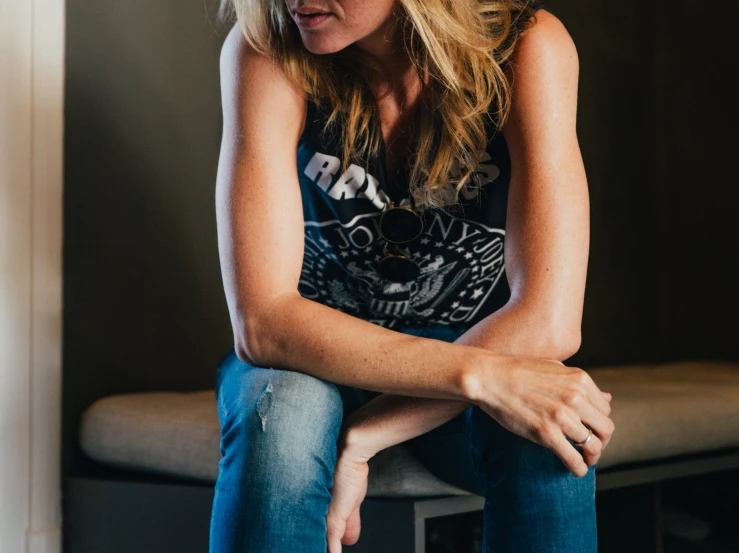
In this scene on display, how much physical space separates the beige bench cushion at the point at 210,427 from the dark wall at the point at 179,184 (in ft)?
0.36

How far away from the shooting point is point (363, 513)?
1.14 meters

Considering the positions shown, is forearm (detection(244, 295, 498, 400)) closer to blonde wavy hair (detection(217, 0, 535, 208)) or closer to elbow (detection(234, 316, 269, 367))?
elbow (detection(234, 316, 269, 367))

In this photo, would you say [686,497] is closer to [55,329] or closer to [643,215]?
[643,215]

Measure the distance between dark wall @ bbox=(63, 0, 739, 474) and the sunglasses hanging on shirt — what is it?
2.25 ft

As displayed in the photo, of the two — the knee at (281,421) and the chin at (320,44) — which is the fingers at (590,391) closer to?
the knee at (281,421)

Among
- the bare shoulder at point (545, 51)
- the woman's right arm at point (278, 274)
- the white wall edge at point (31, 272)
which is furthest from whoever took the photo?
the white wall edge at point (31, 272)

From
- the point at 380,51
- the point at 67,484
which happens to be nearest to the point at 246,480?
the point at 380,51

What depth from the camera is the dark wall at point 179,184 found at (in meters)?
1.59

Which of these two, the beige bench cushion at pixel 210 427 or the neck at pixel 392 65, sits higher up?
the neck at pixel 392 65

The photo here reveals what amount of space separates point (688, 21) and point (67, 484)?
2068 mm

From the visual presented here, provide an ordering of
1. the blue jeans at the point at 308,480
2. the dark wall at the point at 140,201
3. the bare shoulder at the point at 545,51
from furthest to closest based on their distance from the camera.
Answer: the dark wall at the point at 140,201 < the bare shoulder at the point at 545,51 < the blue jeans at the point at 308,480

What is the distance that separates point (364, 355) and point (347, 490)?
163 millimetres

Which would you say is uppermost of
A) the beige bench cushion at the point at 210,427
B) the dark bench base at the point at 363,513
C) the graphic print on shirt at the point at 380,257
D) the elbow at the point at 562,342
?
the graphic print on shirt at the point at 380,257

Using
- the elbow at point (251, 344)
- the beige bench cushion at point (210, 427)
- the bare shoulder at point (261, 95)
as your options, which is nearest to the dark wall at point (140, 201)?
the beige bench cushion at point (210, 427)
